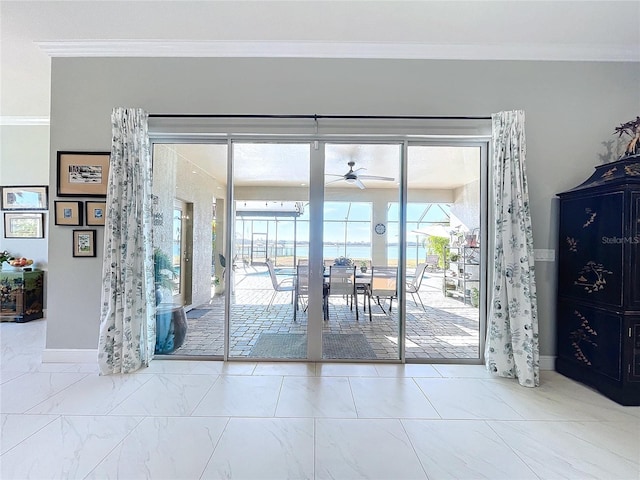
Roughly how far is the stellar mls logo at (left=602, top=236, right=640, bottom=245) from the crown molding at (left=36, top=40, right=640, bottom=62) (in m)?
1.87

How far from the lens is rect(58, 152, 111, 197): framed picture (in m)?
2.96

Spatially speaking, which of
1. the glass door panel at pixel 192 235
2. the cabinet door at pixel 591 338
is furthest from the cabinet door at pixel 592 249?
the glass door panel at pixel 192 235

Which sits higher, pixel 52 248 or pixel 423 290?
pixel 52 248

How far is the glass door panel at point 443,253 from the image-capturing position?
10.5 feet

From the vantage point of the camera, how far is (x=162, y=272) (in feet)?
10.8

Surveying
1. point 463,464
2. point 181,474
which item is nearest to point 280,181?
point 181,474

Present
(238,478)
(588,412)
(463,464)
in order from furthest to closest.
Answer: (588,412) < (463,464) < (238,478)

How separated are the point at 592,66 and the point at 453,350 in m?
3.24

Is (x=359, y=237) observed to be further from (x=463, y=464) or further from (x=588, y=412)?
(x=588, y=412)

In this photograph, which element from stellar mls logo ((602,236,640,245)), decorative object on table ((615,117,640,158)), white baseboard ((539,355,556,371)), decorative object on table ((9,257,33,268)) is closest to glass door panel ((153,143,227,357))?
decorative object on table ((9,257,33,268))

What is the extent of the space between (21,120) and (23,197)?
47.0 inches

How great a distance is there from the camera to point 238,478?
1546mm

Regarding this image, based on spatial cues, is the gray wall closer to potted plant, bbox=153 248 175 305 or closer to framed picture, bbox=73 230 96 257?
framed picture, bbox=73 230 96 257

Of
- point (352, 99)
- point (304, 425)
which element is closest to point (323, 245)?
point (352, 99)
